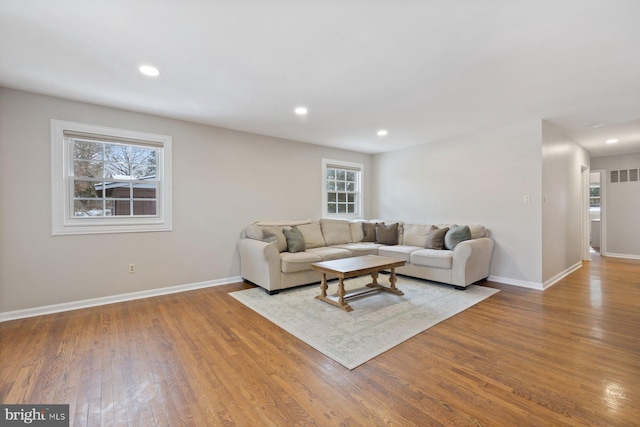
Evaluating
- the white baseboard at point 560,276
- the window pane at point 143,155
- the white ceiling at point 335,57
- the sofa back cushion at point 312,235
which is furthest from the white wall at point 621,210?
the window pane at point 143,155

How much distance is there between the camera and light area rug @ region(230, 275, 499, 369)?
2.40m

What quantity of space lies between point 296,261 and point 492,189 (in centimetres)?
323

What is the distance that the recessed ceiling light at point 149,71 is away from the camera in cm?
252

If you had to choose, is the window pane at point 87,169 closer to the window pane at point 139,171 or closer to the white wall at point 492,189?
the window pane at point 139,171

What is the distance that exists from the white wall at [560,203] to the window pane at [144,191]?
211 inches

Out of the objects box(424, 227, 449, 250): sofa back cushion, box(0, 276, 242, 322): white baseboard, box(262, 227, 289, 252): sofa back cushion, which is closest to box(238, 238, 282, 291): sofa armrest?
box(262, 227, 289, 252): sofa back cushion

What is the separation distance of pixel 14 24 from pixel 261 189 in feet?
10.3

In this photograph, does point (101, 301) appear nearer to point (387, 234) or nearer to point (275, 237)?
point (275, 237)

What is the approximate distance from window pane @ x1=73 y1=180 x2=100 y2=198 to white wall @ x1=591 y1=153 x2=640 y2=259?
9.75 metres

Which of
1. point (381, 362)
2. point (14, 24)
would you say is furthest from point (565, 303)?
point (14, 24)

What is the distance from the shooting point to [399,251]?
4609mm

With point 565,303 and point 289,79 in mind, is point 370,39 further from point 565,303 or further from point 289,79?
point 565,303

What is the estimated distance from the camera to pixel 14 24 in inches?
76.6

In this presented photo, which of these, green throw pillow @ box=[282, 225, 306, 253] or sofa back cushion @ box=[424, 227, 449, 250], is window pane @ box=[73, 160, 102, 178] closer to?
green throw pillow @ box=[282, 225, 306, 253]
